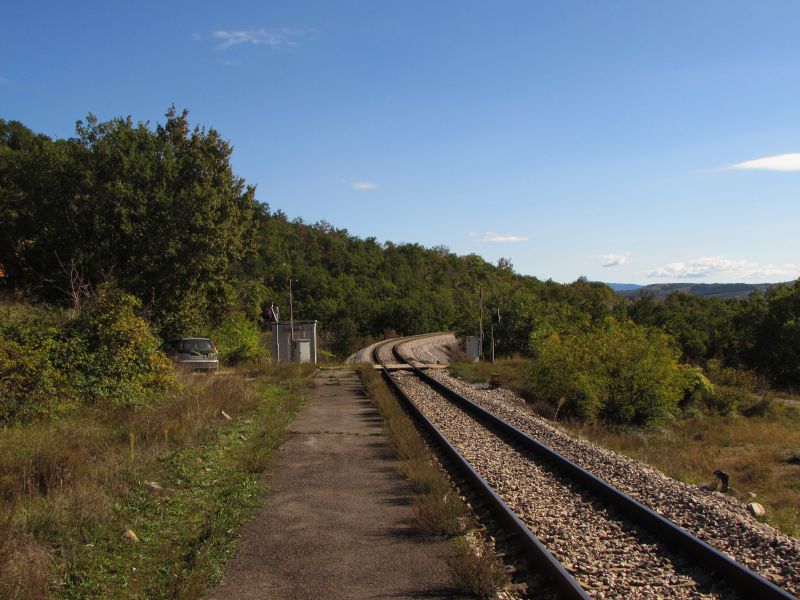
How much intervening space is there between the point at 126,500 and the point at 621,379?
46.4 ft

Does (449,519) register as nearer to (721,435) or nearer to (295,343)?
(721,435)

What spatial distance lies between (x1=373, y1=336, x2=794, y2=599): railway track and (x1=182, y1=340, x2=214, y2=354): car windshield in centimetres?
1428

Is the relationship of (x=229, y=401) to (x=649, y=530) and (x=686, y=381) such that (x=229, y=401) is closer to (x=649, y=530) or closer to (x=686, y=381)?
(x=649, y=530)

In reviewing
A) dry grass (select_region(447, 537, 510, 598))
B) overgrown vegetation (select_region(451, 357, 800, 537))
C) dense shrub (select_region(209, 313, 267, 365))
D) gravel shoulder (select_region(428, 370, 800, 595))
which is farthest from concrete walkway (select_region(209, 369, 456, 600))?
dense shrub (select_region(209, 313, 267, 365))

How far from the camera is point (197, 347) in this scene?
2362cm

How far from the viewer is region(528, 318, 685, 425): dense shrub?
17.7 metres

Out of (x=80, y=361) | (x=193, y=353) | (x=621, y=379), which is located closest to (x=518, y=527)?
(x=80, y=361)

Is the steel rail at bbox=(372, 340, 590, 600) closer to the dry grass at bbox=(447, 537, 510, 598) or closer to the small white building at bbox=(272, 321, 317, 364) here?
the dry grass at bbox=(447, 537, 510, 598)

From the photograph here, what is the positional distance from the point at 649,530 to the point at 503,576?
234 centimetres

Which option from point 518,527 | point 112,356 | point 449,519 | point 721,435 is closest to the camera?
point 518,527

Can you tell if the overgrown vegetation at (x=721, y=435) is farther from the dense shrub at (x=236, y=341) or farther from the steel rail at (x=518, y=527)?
the dense shrub at (x=236, y=341)

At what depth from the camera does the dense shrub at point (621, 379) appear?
1769 cm

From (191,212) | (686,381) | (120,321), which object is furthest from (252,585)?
(191,212)

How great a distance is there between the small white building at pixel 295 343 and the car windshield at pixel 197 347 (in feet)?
27.1
